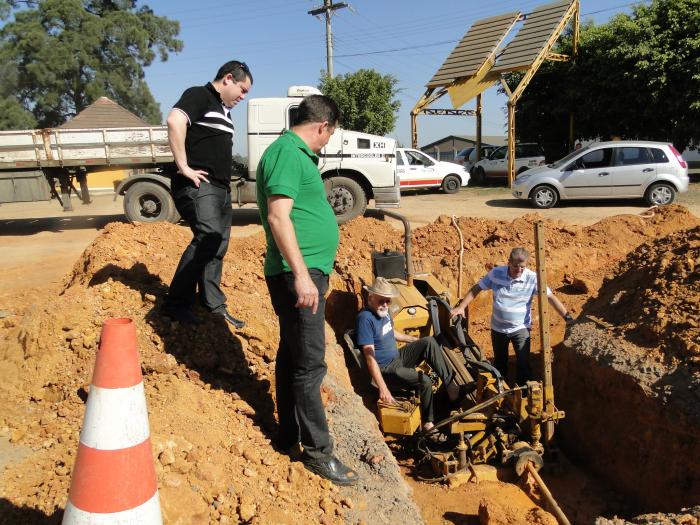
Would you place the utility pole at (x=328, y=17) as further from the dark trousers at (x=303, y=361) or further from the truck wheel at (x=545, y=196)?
the dark trousers at (x=303, y=361)

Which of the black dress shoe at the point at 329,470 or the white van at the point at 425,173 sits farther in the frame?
the white van at the point at 425,173

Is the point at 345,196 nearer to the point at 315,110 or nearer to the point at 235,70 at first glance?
the point at 235,70

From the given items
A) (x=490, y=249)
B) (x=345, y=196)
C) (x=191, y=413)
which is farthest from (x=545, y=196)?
(x=191, y=413)

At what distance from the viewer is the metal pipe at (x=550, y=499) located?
377 cm

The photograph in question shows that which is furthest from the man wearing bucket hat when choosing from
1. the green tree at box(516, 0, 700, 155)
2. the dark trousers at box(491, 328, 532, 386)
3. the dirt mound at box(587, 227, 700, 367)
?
the green tree at box(516, 0, 700, 155)

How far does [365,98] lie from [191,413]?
2451cm

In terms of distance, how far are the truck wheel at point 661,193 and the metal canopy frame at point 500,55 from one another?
5.89 m

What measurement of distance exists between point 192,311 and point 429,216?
1040cm

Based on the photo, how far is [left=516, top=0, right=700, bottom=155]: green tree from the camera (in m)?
18.0

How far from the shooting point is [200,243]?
389 centimetres

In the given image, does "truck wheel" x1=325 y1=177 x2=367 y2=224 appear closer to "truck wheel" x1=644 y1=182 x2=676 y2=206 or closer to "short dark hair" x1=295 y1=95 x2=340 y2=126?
"truck wheel" x1=644 y1=182 x2=676 y2=206

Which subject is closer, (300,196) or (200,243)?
(300,196)

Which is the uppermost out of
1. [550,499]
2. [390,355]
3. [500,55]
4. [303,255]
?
[500,55]

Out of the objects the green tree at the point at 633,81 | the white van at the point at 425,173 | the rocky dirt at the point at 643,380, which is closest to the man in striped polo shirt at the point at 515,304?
the rocky dirt at the point at 643,380
